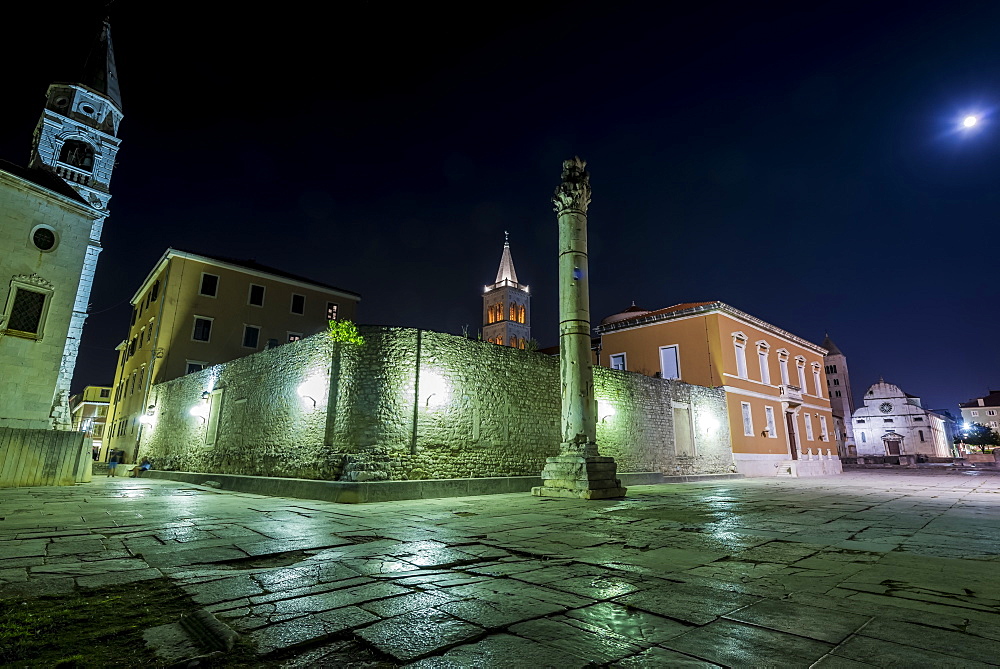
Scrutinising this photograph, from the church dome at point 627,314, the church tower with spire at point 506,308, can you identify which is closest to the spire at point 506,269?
the church tower with spire at point 506,308

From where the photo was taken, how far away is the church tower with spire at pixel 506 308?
48594 millimetres

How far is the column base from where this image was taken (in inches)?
377

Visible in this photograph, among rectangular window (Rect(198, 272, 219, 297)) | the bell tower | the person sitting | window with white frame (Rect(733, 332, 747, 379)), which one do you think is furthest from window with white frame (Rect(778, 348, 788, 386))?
the bell tower

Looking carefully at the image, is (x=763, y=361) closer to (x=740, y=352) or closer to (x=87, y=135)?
(x=740, y=352)

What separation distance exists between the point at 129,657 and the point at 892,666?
287 centimetres

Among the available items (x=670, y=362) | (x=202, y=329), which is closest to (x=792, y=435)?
(x=670, y=362)

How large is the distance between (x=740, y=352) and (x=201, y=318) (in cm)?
2575

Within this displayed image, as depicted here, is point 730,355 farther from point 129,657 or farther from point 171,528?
point 129,657

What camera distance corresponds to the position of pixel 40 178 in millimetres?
14516

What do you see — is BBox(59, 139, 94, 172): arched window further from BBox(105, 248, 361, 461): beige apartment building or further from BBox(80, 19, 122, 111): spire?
BBox(105, 248, 361, 461): beige apartment building

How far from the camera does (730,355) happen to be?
21094 millimetres

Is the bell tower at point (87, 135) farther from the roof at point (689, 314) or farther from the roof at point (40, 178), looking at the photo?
the roof at point (689, 314)

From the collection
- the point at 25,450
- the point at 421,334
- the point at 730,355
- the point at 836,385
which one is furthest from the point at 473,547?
the point at 836,385

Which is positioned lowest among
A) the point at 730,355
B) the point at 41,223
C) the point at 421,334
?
the point at 421,334
